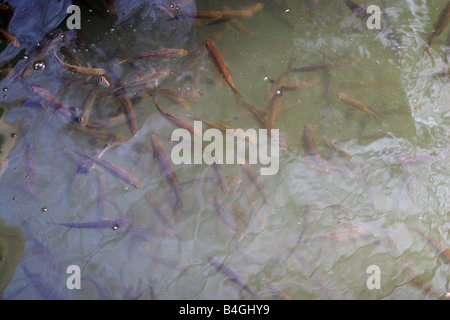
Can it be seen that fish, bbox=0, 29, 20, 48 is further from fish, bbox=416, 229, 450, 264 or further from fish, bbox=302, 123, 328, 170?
fish, bbox=416, 229, 450, 264

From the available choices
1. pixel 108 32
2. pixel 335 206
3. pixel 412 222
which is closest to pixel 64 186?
pixel 108 32

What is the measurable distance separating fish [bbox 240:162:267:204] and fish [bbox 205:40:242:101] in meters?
0.56

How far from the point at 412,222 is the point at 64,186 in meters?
2.59

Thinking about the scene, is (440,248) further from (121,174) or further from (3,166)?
(3,166)

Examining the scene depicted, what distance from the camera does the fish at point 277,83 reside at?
2.81 m

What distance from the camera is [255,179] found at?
8.64 ft

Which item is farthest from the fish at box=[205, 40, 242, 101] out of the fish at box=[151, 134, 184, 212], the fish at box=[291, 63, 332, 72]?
the fish at box=[151, 134, 184, 212]

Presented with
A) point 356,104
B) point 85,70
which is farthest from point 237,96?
point 85,70

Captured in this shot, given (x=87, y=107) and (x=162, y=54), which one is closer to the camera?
(x=87, y=107)

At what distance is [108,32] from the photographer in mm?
2891

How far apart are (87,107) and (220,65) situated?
110 centimetres

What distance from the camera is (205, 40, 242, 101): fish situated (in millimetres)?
2783
